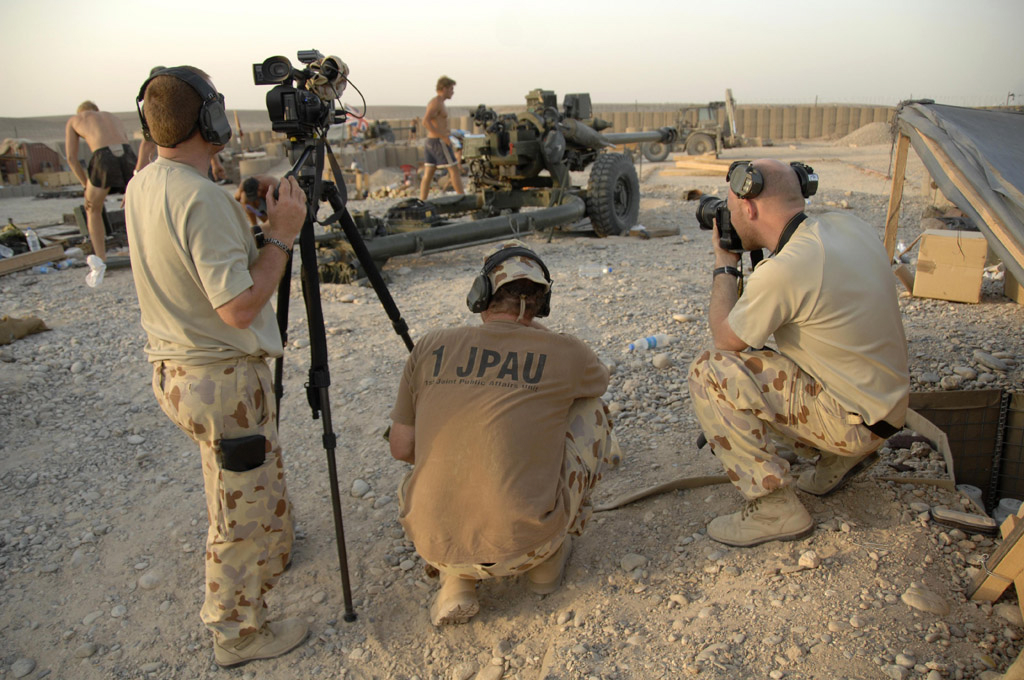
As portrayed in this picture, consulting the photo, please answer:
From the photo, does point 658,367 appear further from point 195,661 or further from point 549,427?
point 195,661

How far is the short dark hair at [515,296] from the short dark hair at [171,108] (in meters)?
1.03

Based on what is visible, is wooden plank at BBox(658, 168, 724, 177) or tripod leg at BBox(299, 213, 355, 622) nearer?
tripod leg at BBox(299, 213, 355, 622)

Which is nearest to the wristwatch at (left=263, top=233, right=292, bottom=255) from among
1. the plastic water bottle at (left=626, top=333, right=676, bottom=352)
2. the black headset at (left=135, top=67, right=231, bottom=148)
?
the black headset at (left=135, top=67, right=231, bottom=148)

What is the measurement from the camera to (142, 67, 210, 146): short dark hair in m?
1.97

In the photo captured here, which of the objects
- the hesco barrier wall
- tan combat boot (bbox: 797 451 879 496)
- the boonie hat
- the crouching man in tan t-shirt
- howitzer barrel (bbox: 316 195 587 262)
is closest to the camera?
the crouching man in tan t-shirt

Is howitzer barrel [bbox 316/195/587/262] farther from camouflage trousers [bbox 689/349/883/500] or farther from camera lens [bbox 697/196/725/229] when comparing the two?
camouflage trousers [bbox 689/349/883/500]

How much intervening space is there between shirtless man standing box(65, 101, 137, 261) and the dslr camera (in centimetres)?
600

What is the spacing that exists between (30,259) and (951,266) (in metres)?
8.32

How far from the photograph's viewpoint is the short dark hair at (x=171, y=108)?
197 centimetres

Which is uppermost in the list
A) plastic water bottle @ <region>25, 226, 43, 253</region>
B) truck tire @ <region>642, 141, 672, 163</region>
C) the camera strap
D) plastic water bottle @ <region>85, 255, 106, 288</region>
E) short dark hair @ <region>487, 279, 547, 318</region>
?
truck tire @ <region>642, 141, 672, 163</region>

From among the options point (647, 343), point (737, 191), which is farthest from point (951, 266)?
point (737, 191)

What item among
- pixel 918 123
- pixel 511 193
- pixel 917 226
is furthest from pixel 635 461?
pixel 917 226

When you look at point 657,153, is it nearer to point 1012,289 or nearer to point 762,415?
point 1012,289

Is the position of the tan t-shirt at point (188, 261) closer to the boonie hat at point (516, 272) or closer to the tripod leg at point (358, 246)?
the tripod leg at point (358, 246)
